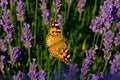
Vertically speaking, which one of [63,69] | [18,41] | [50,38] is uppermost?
[50,38]

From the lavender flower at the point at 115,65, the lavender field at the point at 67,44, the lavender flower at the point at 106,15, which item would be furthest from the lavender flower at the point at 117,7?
the lavender flower at the point at 115,65

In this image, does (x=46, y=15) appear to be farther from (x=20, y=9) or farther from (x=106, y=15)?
(x=106, y=15)

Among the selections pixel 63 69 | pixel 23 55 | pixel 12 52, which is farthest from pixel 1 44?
pixel 63 69

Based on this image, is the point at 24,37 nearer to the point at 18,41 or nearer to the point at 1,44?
the point at 1,44

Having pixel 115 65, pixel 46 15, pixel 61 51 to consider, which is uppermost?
pixel 46 15

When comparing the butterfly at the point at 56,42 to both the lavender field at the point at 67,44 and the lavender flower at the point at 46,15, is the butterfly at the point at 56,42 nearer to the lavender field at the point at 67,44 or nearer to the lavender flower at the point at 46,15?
the lavender field at the point at 67,44

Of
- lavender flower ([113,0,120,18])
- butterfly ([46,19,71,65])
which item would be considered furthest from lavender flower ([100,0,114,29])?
butterfly ([46,19,71,65])

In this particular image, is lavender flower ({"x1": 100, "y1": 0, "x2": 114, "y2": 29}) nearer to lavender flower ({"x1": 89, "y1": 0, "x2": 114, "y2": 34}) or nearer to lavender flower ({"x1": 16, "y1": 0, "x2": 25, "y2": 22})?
lavender flower ({"x1": 89, "y1": 0, "x2": 114, "y2": 34})

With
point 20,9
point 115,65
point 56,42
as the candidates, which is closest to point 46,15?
point 20,9
